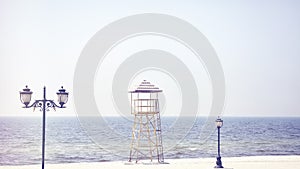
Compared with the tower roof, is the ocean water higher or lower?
lower

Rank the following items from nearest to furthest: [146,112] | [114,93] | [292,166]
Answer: [292,166], [146,112], [114,93]

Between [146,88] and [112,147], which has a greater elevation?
[146,88]

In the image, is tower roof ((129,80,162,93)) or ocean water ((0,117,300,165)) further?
ocean water ((0,117,300,165))

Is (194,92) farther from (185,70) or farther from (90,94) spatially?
(90,94)

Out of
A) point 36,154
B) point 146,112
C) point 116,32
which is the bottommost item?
point 36,154

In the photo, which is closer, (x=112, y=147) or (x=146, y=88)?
(x=146, y=88)

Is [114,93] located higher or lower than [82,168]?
higher

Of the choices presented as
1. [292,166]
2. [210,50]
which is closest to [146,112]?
[292,166]

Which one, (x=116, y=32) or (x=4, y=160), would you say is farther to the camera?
(x=116, y=32)

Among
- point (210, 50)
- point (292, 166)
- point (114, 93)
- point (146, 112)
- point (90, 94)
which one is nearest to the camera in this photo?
point (292, 166)

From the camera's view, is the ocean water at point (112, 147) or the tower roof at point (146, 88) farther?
the ocean water at point (112, 147)

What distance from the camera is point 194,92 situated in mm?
67188

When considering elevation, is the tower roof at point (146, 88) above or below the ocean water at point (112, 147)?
above

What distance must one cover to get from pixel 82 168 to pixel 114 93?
35.1 metres
